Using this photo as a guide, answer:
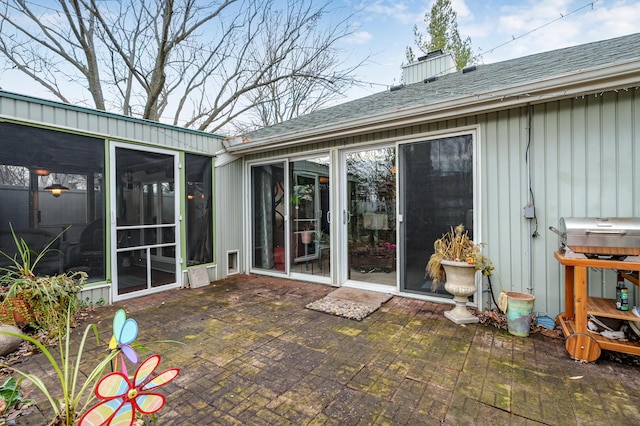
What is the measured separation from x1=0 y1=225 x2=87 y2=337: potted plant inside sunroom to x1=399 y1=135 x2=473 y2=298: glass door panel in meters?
3.68

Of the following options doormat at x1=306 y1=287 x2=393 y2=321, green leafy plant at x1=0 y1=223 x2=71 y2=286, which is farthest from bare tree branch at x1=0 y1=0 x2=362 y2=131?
green leafy plant at x1=0 y1=223 x2=71 y2=286

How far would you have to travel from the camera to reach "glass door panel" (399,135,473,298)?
3445 millimetres

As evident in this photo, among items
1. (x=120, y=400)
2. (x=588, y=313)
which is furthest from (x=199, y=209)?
(x=588, y=313)

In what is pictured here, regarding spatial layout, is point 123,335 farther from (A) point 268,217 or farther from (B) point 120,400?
(A) point 268,217

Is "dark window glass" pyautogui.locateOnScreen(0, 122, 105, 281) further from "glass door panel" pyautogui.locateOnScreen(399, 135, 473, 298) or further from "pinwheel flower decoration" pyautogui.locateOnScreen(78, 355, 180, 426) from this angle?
"glass door panel" pyautogui.locateOnScreen(399, 135, 473, 298)

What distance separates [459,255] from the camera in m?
3.05

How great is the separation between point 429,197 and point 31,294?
171 inches

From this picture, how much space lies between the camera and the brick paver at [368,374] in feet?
5.55

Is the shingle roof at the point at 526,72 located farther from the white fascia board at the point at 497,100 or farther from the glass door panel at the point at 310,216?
the glass door panel at the point at 310,216

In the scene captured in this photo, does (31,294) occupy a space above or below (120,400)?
below

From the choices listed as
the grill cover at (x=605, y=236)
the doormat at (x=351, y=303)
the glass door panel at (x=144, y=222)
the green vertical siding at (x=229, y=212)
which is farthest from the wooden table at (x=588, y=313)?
the glass door panel at (x=144, y=222)

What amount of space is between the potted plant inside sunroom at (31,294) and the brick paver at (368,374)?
41cm

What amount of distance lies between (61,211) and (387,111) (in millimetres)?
3988

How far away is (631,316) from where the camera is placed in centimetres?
216
